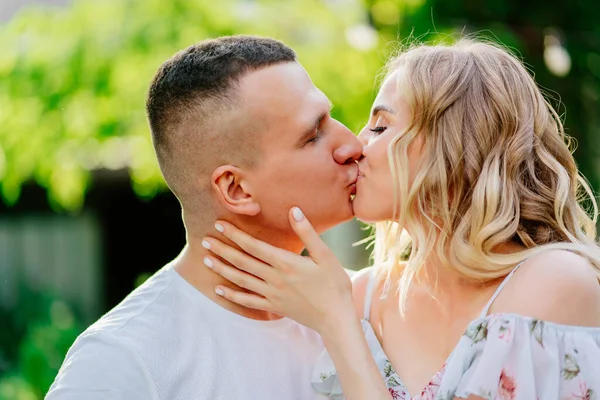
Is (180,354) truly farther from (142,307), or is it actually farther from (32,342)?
(32,342)

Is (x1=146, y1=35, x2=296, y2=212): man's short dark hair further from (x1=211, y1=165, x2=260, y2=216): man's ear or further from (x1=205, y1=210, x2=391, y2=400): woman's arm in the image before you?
(x1=205, y1=210, x2=391, y2=400): woman's arm

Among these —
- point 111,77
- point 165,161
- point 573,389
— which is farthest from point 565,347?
point 111,77

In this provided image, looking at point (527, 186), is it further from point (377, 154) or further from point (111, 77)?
point (111, 77)

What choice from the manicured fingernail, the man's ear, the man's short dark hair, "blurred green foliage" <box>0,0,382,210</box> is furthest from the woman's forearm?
"blurred green foliage" <box>0,0,382,210</box>

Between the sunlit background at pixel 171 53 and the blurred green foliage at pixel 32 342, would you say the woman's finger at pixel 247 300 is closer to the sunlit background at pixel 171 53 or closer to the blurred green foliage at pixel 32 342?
the sunlit background at pixel 171 53

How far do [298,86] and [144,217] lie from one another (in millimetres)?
7397

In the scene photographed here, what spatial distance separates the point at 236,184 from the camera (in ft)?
9.04

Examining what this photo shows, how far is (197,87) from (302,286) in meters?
0.72

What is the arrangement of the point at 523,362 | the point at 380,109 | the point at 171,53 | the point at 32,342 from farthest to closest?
the point at 32,342 < the point at 171,53 < the point at 380,109 < the point at 523,362

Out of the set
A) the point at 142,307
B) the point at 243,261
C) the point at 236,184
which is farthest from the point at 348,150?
the point at 142,307

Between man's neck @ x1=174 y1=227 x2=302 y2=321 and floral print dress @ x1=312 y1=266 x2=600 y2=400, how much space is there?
68cm

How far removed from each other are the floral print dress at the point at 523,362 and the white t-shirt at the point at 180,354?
547mm

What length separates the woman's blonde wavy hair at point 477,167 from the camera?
268 centimetres

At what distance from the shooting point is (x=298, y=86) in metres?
2.76
